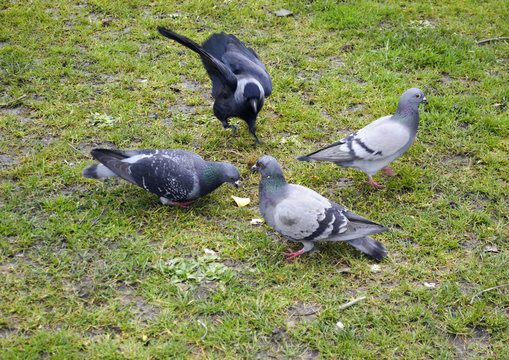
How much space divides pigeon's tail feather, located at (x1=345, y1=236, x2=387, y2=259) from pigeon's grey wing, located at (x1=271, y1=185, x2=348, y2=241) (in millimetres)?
254

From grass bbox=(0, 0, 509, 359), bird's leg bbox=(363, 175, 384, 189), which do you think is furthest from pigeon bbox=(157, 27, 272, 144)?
bird's leg bbox=(363, 175, 384, 189)

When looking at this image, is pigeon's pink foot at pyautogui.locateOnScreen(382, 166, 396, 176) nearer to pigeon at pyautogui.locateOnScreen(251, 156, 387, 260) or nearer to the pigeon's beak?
pigeon at pyautogui.locateOnScreen(251, 156, 387, 260)

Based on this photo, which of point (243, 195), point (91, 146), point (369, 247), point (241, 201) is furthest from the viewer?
point (91, 146)

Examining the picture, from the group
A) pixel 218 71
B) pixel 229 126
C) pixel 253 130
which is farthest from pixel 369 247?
pixel 218 71

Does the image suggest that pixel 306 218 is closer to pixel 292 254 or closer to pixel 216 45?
pixel 292 254

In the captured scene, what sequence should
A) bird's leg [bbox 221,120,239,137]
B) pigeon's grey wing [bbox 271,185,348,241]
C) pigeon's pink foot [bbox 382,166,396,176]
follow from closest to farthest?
pigeon's grey wing [bbox 271,185,348,241], pigeon's pink foot [bbox 382,166,396,176], bird's leg [bbox 221,120,239,137]

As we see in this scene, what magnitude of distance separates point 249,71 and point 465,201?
2.63m

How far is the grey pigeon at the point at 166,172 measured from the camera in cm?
372

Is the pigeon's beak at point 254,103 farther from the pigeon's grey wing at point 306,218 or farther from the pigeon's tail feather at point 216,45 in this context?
the pigeon's grey wing at point 306,218

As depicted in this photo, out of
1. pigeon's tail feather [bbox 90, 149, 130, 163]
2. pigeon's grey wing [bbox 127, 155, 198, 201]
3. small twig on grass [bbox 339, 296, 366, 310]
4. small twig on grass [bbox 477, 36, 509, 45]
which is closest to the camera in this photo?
small twig on grass [bbox 339, 296, 366, 310]

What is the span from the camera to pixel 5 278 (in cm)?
319

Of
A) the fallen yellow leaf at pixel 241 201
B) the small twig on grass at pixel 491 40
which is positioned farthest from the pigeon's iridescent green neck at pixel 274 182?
the small twig on grass at pixel 491 40

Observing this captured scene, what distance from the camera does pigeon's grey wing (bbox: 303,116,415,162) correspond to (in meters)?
3.94

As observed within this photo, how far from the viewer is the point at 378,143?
393cm
